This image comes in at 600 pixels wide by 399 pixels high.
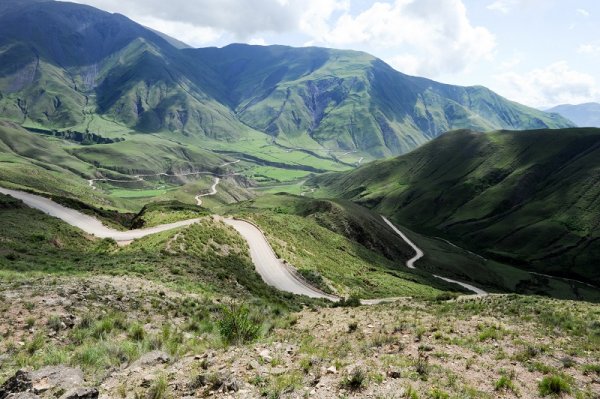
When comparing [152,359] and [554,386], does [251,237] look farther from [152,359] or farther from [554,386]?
[554,386]

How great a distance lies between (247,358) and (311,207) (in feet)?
365

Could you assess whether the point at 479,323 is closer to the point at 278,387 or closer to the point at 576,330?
the point at 576,330

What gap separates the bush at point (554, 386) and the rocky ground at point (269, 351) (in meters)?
0.04

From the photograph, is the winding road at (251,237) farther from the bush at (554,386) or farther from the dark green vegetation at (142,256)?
the bush at (554,386)

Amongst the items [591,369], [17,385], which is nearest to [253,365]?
[17,385]

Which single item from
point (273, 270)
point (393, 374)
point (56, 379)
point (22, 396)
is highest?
point (393, 374)

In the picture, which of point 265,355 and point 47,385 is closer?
point 47,385

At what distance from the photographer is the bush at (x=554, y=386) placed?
40.9 ft

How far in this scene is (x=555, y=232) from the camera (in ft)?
578

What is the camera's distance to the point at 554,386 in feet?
41.3

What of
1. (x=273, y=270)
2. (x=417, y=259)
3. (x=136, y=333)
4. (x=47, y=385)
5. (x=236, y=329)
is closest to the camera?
(x=47, y=385)

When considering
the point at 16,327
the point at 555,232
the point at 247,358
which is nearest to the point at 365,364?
the point at 247,358

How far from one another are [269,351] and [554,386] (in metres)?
9.72

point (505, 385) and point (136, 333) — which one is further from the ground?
point (505, 385)
